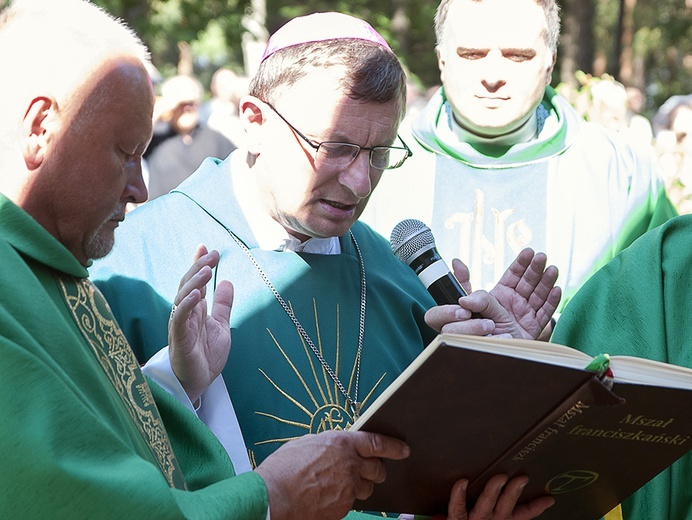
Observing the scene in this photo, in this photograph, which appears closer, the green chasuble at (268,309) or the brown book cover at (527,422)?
the brown book cover at (527,422)

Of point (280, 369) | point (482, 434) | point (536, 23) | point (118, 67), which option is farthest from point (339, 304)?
point (536, 23)

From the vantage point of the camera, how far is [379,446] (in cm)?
253

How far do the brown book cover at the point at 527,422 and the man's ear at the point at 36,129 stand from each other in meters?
0.82

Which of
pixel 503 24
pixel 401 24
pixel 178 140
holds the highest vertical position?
pixel 503 24

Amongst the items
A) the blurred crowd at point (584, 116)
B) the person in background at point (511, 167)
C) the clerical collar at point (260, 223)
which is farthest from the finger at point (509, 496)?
the person in background at point (511, 167)

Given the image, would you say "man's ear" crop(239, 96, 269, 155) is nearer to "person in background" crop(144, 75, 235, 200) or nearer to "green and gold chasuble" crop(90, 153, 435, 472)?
"green and gold chasuble" crop(90, 153, 435, 472)

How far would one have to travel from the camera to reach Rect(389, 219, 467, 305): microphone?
320cm

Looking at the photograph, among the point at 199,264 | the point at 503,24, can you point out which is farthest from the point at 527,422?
the point at 503,24

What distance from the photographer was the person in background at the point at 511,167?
4848 mm

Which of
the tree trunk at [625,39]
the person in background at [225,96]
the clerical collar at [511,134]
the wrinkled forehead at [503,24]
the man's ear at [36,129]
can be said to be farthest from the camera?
the tree trunk at [625,39]

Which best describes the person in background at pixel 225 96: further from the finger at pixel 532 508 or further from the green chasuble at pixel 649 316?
the finger at pixel 532 508

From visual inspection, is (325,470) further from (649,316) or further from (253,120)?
(253,120)

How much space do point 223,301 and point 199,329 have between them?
0.19m

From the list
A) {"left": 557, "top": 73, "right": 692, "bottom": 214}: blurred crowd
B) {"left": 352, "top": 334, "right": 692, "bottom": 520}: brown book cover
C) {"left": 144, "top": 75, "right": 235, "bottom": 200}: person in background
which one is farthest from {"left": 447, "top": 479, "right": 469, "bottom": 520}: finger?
{"left": 144, "top": 75, "right": 235, "bottom": 200}: person in background
